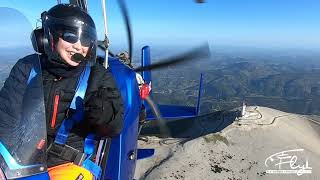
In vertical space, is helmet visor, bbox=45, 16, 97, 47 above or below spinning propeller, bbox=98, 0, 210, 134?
above

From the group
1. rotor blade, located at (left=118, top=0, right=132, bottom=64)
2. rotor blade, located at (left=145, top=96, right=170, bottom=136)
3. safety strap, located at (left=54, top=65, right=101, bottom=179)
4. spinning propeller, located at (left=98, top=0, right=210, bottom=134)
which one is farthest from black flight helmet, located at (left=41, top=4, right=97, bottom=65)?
rotor blade, located at (left=118, top=0, right=132, bottom=64)

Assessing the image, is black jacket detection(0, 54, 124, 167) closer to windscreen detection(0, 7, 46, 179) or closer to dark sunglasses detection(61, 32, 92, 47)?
windscreen detection(0, 7, 46, 179)

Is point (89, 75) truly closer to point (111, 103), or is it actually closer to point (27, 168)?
point (111, 103)

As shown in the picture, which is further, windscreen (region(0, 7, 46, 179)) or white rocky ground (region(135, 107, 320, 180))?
white rocky ground (region(135, 107, 320, 180))

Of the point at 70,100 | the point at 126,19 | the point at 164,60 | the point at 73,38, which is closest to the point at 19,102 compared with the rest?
the point at 70,100

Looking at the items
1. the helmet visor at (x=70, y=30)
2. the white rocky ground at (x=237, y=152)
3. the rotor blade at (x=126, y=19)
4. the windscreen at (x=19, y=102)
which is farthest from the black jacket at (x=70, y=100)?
the white rocky ground at (x=237, y=152)

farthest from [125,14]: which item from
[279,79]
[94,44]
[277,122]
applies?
[279,79]
